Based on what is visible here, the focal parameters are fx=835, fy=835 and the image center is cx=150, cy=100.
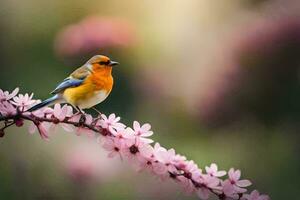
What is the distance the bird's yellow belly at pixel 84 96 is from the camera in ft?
2.56

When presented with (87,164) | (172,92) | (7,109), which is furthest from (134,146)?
(172,92)

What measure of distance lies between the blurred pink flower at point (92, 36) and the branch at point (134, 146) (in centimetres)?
183

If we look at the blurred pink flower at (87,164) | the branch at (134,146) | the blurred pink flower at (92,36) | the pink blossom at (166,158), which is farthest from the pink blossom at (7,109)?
the blurred pink flower at (92,36)

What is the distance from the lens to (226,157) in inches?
95.9

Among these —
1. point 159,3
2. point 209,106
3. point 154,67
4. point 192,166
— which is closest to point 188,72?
point 154,67

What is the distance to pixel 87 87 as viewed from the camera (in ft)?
2.61

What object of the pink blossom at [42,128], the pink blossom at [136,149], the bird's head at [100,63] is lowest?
the pink blossom at [42,128]

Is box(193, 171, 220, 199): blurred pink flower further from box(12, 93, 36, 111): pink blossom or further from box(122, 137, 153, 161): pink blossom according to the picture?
box(12, 93, 36, 111): pink blossom

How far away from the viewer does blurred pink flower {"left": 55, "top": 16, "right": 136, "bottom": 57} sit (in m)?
2.55

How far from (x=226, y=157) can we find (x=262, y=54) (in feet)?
1.11

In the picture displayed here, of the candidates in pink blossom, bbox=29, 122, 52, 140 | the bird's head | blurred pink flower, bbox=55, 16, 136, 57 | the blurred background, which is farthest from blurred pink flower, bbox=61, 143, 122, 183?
pink blossom, bbox=29, 122, 52, 140

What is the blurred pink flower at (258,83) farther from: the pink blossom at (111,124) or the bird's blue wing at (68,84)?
the pink blossom at (111,124)

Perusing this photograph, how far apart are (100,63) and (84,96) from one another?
5 cm

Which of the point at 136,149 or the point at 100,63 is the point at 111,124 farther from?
the point at 100,63
